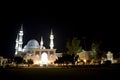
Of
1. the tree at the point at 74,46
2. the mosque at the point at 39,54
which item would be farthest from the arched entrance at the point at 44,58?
the tree at the point at 74,46

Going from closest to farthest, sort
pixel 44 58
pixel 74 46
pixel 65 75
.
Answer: pixel 65 75
pixel 74 46
pixel 44 58

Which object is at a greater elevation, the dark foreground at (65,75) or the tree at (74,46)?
the tree at (74,46)

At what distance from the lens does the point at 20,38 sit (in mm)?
63781

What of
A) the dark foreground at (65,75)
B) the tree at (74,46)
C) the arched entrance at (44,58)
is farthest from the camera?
the arched entrance at (44,58)

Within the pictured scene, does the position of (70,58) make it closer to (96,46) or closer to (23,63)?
(96,46)

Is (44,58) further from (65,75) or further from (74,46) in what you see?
(65,75)

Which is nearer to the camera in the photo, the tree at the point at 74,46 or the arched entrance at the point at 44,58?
the tree at the point at 74,46

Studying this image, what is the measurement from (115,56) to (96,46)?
26.8ft

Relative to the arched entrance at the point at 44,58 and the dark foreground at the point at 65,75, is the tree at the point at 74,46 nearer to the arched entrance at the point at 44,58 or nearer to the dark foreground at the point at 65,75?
the arched entrance at the point at 44,58

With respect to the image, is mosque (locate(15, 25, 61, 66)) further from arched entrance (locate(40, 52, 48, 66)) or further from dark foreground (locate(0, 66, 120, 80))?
dark foreground (locate(0, 66, 120, 80))

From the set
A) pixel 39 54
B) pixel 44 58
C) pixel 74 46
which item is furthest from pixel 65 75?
pixel 39 54

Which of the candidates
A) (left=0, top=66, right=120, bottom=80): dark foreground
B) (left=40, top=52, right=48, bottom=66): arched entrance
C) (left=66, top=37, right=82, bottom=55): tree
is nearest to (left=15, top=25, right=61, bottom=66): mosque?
(left=40, top=52, right=48, bottom=66): arched entrance

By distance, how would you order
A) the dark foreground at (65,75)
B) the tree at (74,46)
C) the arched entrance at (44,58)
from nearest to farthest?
1. the dark foreground at (65,75)
2. the tree at (74,46)
3. the arched entrance at (44,58)

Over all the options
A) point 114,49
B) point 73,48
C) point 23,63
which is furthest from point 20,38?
→ point 114,49
